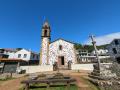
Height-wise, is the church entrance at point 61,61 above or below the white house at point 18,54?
below

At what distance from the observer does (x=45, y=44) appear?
32.0 meters

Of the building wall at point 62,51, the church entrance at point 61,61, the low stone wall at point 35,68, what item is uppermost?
the building wall at point 62,51

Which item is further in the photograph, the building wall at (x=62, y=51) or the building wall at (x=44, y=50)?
the building wall at (x=62, y=51)

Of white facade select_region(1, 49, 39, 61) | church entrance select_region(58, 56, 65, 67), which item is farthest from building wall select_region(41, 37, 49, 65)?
white facade select_region(1, 49, 39, 61)

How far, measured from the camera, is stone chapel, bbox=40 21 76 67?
30.8 metres

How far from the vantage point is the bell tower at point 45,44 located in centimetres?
3056

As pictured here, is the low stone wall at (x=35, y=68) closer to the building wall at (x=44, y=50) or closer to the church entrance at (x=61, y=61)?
the building wall at (x=44, y=50)

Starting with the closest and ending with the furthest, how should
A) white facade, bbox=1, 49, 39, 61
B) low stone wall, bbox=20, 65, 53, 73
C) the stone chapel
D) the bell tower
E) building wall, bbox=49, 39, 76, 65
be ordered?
1. low stone wall, bbox=20, 65, 53, 73
2. the bell tower
3. the stone chapel
4. building wall, bbox=49, 39, 76, 65
5. white facade, bbox=1, 49, 39, 61

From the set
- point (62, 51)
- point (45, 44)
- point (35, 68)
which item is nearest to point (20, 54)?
point (45, 44)

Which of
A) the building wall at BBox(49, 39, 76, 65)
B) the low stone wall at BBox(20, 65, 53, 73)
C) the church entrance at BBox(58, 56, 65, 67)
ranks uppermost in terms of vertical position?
the building wall at BBox(49, 39, 76, 65)

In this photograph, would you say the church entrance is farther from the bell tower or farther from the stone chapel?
the bell tower

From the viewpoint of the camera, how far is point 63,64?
31.4 meters

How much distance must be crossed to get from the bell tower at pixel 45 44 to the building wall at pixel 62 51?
45.7 inches

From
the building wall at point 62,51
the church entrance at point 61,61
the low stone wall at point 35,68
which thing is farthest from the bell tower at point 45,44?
the church entrance at point 61,61
